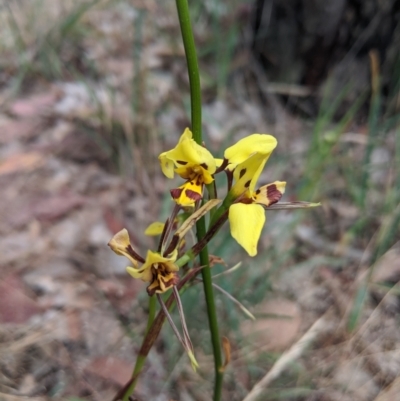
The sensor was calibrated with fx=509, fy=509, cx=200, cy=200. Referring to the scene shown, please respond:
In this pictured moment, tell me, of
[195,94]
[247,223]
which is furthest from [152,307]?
[195,94]

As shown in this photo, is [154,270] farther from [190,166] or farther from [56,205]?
[56,205]

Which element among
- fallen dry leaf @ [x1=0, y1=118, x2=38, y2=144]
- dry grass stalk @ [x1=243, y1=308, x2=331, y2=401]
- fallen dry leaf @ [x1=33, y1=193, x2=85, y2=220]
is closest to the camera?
dry grass stalk @ [x1=243, y1=308, x2=331, y2=401]

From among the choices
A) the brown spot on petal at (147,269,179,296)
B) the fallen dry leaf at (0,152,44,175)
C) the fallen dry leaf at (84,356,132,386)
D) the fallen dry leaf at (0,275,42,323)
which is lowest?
the fallen dry leaf at (84,356,132,386)

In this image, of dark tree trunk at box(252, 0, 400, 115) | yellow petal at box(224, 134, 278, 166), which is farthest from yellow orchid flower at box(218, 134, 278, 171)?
dark tree trunk at box(252, 0, 400, 115)

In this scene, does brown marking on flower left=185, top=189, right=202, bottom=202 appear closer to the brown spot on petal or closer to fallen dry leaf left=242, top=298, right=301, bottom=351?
the brown spot on petal

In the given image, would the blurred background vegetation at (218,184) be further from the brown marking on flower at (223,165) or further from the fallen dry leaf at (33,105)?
the brown marking on flower at (223,165)

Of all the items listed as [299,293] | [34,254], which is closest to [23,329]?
[34,254]

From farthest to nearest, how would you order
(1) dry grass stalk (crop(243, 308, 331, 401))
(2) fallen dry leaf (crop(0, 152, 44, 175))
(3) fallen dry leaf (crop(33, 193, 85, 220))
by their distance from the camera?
(2) fallen dry leaf (crop(0, 152, 44, 175)) < (3) fallen dry leaf (crop(33, 193, 85, 220)) < (1) dry grass stalk (crop(243, 308, 331, 401))
